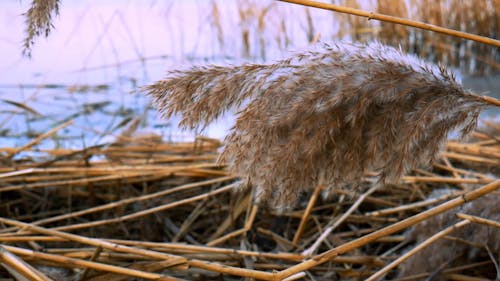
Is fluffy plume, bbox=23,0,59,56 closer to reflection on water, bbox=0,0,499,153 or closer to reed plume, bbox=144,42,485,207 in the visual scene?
reed plume, bbox=144,42,485,207

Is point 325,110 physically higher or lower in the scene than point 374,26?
lower

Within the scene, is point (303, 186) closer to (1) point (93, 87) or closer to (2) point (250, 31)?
(1) point (93, 87)

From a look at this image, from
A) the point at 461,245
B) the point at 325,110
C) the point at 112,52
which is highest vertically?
the point at 112,52

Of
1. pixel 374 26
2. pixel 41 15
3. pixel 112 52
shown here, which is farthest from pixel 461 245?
pixel 374 26

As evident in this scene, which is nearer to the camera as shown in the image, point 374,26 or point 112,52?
point 112,52

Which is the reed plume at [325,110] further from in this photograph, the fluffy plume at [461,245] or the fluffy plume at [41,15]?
the fluffy plume at [461,245]

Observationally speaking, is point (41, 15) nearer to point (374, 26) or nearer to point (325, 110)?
point (325, 110)

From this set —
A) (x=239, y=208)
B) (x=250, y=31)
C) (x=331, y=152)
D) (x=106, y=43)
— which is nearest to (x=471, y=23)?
(x=250, y=31)

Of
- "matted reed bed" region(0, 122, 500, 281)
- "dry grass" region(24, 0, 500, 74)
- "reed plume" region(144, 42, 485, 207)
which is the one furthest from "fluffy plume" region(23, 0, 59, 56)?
"dry grass" region(24, 0, 500, 74)
